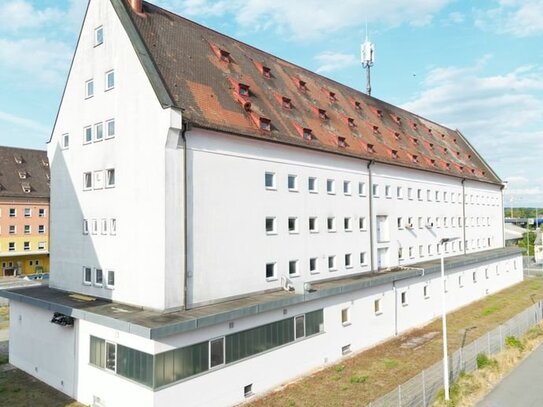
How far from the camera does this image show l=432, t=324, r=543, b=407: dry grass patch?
725 inches

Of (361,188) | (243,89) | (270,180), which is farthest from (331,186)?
(243,89)

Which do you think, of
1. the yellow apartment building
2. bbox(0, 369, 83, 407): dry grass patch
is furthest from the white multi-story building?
the yellow apartment building

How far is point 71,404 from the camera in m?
19.3

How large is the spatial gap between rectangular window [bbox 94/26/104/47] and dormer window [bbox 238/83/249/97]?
25.0 feet

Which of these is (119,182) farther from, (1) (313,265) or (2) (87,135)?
(1) (313,265)

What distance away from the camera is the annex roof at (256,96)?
21.5 m

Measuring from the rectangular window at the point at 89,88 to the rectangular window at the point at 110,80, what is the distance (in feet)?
5.18

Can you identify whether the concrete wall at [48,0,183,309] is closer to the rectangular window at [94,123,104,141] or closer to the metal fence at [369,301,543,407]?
the rectangular window at [94,123,104,141]

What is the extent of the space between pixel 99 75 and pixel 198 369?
15.6 metres

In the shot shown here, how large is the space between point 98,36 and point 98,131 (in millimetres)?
5104

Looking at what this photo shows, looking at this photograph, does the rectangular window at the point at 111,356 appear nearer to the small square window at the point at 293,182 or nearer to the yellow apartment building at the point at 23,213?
the small square window at the point at 293,182

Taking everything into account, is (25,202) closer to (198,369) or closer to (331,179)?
(331,179)

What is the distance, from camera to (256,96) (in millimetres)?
26406

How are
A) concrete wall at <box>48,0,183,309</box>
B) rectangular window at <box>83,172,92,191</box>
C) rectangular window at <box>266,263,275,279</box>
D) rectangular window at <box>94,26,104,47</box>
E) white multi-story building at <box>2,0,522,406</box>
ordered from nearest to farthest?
white multi-story building at <box>2,0,522,406</box> < concrete wall at <box>48,0,183,309</box> < rectangular window at <box>94,26,104,47</box> < rectangular window at <box>83,172,92,191</box> < rectangular window at <box>266,263,275,279</box>
